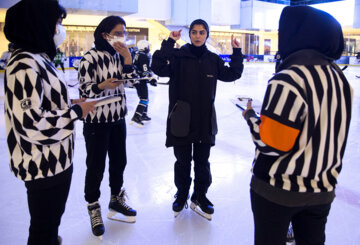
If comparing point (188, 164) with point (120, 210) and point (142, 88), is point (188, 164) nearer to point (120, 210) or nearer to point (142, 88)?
point (120, 210)

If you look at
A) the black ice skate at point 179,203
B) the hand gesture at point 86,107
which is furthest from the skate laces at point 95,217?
the hand gesture at point 86,107

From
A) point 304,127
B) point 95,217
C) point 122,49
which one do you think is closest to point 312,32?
point 304,127

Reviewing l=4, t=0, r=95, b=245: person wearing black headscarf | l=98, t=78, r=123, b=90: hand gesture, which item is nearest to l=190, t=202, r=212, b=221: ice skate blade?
l=98, t=78, r=123, b=90: hand gesture

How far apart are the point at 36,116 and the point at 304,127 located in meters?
1.04

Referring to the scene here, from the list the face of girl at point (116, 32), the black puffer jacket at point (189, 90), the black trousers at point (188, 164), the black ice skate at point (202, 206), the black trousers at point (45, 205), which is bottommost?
the black ice skate at point (202, 206)

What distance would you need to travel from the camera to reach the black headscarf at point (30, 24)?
1355 mm

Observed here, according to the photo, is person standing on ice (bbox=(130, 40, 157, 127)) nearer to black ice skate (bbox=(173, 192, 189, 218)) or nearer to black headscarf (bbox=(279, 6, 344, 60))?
black ice skate (bbox=(173, 192, 189, 218))

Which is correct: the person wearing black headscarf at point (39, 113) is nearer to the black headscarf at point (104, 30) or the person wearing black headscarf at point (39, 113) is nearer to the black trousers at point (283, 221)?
the black headscarf at point (104, 30)

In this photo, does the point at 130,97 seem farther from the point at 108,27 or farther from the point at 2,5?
the point at 2,5

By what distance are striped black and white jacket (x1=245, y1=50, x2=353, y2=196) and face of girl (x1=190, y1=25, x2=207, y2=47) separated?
1298 mm

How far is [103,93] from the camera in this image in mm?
2346

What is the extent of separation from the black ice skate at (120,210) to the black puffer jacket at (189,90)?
60 cm

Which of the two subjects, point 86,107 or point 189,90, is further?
point 189,90

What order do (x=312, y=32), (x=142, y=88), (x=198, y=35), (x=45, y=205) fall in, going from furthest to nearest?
(x=142, y=88), (x=198, y=35), (x=45, y=205), (x=312, y=32)
